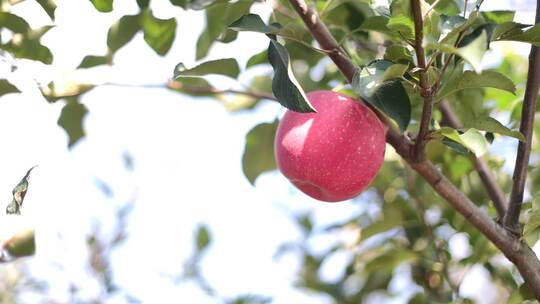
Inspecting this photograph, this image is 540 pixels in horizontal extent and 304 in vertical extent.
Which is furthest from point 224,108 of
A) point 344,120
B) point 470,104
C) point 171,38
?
point 344,120

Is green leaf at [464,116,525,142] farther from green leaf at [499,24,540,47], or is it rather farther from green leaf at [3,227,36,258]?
green leaf at [3,227,36,258]

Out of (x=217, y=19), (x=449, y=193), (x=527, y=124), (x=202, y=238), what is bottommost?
(x=202, y=238)

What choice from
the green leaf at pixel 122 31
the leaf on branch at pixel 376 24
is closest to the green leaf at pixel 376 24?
the leaf on branch at pixel 376 24

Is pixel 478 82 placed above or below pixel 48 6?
below

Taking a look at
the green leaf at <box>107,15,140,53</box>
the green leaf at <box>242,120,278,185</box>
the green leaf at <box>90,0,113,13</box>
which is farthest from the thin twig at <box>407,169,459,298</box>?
the green leaf at <box>90,0,113,13</box>

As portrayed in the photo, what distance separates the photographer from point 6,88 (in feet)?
4.52

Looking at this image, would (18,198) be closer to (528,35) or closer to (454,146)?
(454,146)

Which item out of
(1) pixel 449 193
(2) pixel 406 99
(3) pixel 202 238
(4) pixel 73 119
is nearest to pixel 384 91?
(2) pixel 406 99

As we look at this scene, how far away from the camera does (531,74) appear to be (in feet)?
3.45

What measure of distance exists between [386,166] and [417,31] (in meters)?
0.79

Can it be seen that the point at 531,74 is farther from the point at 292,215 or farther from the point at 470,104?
the point at 292,215

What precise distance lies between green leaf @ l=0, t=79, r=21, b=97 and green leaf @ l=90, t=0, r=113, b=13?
282 mm

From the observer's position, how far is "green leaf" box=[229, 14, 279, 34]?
97 centimetres

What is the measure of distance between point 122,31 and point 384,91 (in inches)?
26.7
